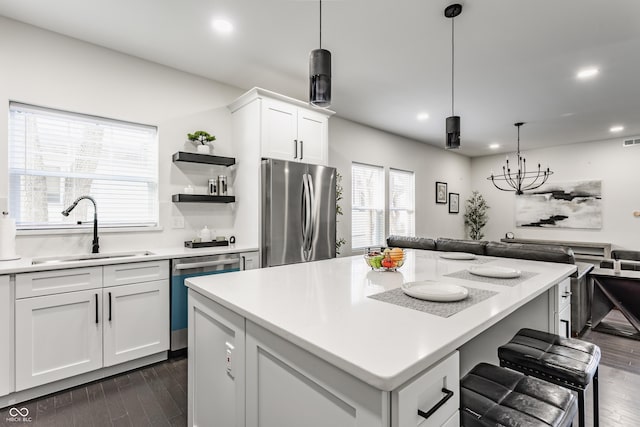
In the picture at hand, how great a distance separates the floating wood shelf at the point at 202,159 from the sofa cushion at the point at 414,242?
2.44m

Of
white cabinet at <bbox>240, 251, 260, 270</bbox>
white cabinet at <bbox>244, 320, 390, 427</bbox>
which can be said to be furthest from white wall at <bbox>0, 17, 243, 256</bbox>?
white cabinet at <bbox>244, 320, 390, 427</bbox>

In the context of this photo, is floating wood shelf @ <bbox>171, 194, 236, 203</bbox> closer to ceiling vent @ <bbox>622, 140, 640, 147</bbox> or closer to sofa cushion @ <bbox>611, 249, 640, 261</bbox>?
sofa cushion @ <bbox>611, 249, 640, 261</bbox>

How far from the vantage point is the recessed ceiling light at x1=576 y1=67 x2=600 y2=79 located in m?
3.28

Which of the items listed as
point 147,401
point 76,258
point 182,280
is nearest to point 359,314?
point 147,401

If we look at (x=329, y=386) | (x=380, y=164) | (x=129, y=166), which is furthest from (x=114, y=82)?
(x=380, y=164)

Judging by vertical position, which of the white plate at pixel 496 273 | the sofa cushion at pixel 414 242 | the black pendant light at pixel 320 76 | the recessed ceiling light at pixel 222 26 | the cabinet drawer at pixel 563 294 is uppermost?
the recessed ceiling light at pixel 222 26

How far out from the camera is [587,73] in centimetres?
337

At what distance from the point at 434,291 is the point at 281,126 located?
2.68 metres

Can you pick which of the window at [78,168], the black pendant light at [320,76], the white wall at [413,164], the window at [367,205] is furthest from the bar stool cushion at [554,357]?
the window at [367,205]

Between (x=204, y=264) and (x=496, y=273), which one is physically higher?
(x=496, y=273)

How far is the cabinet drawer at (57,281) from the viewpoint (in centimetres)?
211

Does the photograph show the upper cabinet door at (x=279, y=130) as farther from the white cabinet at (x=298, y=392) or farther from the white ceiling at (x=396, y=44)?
the white cabinet at (x=298, y=392)

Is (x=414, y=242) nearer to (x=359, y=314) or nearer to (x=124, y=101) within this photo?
(x=359, y=314)

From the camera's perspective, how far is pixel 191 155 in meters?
3.21
